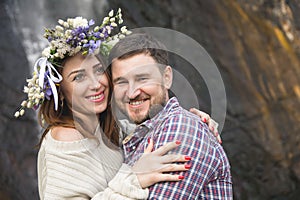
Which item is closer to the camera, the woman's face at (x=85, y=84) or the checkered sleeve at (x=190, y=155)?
the checkered sleeve at (x=190, y=155)

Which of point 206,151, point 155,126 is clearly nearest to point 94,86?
point 155,126

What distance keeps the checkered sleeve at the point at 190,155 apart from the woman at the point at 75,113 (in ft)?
0.80

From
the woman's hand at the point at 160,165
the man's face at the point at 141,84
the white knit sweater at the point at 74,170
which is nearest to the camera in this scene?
the woman's hand at the point at 160,165

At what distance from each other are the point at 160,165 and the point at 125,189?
162 millimetres

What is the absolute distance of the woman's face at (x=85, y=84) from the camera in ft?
7.56

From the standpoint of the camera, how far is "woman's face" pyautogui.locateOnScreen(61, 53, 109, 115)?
230 centimetres

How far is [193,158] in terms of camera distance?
182 centimetres

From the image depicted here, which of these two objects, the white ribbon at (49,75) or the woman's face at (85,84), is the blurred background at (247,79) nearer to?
the woman's face at (85,84)

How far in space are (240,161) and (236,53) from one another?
0.93m

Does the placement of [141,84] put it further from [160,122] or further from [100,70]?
[100,70]

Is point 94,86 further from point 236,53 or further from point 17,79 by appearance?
point 17,79

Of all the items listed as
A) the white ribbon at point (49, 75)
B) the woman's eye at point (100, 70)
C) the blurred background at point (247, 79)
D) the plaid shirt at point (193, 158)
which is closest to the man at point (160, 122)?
the plaid shirt at point (193, 158)

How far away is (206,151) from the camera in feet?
6.05

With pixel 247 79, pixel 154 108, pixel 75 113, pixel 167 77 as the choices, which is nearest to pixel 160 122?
pixel 154 108
